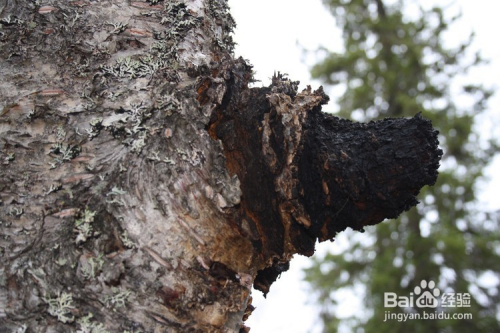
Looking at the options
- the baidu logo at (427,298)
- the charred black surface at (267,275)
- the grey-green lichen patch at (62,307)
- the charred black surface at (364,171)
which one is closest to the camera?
the grey-green lichen patch at (62,307)

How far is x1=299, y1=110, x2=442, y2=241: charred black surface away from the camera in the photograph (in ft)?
3.61

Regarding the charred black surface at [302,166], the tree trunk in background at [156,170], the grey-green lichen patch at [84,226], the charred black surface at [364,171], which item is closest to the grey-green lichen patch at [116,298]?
the tree trunk in background at [156,170]

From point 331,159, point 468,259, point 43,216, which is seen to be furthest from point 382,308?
point 43,216

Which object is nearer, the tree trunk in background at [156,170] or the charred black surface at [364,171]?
the tree trunk in background at [156,170]

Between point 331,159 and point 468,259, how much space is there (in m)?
4.64

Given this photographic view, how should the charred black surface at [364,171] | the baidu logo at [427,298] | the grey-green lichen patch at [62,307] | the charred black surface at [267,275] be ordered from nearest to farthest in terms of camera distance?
the grey-green lichen patch at [62,307] → the charred black surface at [364,171] → the charred black surface at [267,275] → the baidu logo at [427,298]

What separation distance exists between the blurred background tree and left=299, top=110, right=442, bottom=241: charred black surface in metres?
3.53

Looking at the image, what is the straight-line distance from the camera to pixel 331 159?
3.67 feet

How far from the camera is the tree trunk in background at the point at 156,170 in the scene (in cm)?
91

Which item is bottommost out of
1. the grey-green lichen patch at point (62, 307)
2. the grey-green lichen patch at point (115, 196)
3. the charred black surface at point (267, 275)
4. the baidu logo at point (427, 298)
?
the grey-green lichen patch at point (62, 307)

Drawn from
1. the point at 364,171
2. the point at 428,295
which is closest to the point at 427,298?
the point at 428,295

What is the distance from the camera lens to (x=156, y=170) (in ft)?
3.23

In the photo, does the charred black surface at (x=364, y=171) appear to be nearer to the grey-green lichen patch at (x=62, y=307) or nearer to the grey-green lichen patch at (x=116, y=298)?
the grey-green lichen patch at (x=116, y=298)

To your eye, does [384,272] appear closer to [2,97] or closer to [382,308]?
[382,308]
